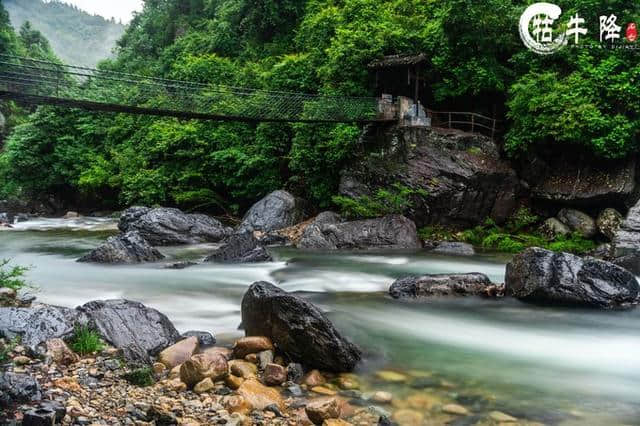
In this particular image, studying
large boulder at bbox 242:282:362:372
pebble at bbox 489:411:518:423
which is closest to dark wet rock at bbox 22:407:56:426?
large boulder at bbox 242:282:362:372

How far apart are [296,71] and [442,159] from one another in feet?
21.3

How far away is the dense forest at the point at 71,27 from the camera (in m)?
116

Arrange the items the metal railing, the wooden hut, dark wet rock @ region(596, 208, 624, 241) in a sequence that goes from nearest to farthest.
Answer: dark wet rock @ region(596, 208, 624, 241) < the wooden hut < the metal railing

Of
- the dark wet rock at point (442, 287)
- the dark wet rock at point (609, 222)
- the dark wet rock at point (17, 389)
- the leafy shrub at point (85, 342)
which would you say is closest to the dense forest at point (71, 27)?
the dark wet rock at point (609, 222)

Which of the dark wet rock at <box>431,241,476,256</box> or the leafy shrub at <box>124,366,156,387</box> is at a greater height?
the dark wet rock at <box>431,241,476,256</box>

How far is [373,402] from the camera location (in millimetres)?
4039

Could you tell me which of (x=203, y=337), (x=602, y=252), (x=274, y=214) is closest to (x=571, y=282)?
(x=602, y=252)

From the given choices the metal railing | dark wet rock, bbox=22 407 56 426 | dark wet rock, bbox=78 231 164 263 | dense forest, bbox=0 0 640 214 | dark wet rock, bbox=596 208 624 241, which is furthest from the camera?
the metal railing

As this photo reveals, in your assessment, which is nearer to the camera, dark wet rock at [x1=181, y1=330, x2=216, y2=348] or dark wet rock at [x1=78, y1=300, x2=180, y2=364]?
dark wet rock at [x1=78, y1=300, x2=180, y2=364]

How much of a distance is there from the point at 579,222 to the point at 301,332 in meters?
9.95

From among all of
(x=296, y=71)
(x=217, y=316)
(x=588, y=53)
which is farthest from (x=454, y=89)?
(x=217, y=316)

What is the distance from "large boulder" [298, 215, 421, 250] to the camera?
11992 mm

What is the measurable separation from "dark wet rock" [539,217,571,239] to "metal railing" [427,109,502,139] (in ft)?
10.2

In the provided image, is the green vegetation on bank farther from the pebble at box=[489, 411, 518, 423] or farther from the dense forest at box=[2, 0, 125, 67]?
the dense forest at box=[2, 0, 125, 67]
